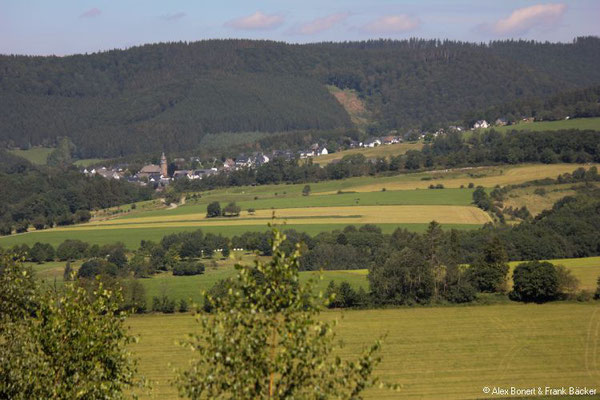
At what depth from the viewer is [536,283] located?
165 ft

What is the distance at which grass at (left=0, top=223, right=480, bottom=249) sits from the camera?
80.2 m

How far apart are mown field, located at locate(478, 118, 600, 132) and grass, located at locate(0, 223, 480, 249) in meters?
61.0

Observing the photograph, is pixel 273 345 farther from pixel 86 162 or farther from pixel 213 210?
pixel 86 162

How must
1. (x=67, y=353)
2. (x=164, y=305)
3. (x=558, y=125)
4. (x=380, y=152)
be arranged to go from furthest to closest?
1. (x=380, y=152)
2. (x=558, y=125)
3. (x=164, y=305)
4. (x=67, y=353)

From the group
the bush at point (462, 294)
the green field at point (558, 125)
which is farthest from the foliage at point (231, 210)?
the green field at point (558, 125)

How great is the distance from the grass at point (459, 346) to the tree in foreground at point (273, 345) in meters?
17.6

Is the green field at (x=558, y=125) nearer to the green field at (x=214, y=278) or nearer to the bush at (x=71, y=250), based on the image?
the green field at (x=214, y=278)

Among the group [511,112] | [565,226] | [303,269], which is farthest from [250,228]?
[511,112]

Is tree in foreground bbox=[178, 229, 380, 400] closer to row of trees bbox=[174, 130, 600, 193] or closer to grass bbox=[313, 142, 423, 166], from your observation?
row of trees bbox=[174, 130, 600, 193]

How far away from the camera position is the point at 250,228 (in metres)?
83.4

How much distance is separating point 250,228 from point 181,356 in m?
44.5

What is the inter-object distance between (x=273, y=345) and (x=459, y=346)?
27198mm

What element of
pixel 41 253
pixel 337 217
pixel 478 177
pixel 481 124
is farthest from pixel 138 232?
pixel 481 124

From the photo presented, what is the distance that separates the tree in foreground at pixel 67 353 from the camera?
19047 mm
